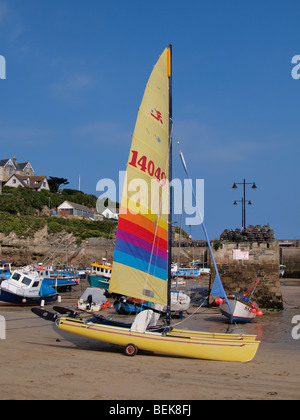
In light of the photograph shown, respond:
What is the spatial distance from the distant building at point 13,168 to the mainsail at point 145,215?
81.7 meters

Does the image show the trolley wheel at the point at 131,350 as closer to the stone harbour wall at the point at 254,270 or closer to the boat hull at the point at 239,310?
the boat hull at the point at 239,310

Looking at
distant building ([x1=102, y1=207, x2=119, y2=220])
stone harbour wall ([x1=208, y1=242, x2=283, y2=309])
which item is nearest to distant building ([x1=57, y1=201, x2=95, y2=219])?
distant building ([x1=102, y1=207, x2=119, y2=220])

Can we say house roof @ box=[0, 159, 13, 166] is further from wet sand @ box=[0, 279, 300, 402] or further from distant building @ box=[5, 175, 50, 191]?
wet sand @ box=[0, 279, 300, 402]

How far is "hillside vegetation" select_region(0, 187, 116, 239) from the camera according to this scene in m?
61.8

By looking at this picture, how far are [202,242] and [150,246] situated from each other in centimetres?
5319

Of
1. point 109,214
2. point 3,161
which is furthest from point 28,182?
point 109,214

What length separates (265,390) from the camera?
8.57 m

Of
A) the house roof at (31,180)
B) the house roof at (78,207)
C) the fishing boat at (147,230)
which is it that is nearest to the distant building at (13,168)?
the house roof at (31,180)

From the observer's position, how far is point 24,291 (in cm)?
2425

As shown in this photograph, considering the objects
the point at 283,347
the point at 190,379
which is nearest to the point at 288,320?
the point at 283,347

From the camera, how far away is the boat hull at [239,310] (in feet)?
58.8

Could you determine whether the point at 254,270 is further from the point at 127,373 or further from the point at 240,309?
the point at 127,373

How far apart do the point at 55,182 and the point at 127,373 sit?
89816 millimetres
